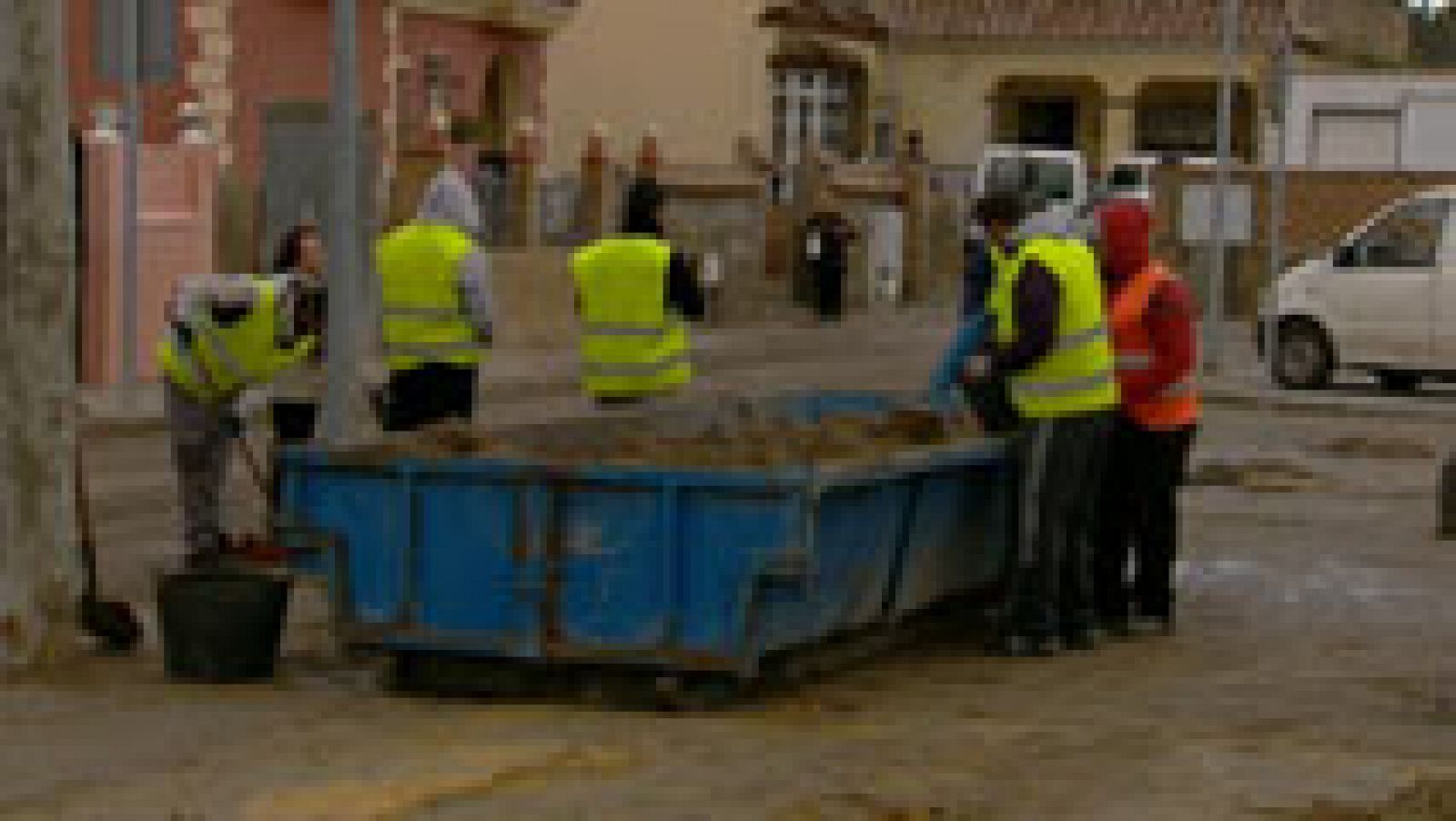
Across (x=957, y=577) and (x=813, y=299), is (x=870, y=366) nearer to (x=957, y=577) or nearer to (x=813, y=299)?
(x=813, y=299)

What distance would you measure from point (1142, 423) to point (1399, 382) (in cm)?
1770

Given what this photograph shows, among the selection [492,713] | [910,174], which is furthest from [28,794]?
[910,174]

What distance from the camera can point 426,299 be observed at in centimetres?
1500

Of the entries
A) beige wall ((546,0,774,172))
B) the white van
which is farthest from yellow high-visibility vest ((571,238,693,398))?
beige wall ((546,0,774,172))

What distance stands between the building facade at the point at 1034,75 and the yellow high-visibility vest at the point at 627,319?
46527mm

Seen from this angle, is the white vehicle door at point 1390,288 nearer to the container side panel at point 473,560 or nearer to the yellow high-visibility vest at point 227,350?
the yellow high-visibility vest at point 227,350

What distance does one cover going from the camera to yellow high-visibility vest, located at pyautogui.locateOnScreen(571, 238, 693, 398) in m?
15.4

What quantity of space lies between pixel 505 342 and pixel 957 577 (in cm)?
2231

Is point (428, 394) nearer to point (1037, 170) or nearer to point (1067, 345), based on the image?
point (1067, 345)

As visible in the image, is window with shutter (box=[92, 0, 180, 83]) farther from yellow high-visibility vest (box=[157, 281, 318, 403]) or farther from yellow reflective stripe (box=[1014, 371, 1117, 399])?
yellow reflective stripe (box=[1014, 371, 1117, 399])

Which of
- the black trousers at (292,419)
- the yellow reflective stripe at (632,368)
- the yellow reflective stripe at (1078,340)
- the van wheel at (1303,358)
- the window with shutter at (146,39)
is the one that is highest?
the window with shutter at (146,39)

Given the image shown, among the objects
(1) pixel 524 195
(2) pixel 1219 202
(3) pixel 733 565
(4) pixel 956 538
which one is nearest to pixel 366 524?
(3) pixel 733 565

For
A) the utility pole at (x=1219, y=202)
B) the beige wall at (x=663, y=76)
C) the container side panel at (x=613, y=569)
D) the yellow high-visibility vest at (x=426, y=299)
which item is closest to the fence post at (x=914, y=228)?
the beige wall at (x=663, y=76)

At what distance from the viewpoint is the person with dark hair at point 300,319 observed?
14.6 metres
